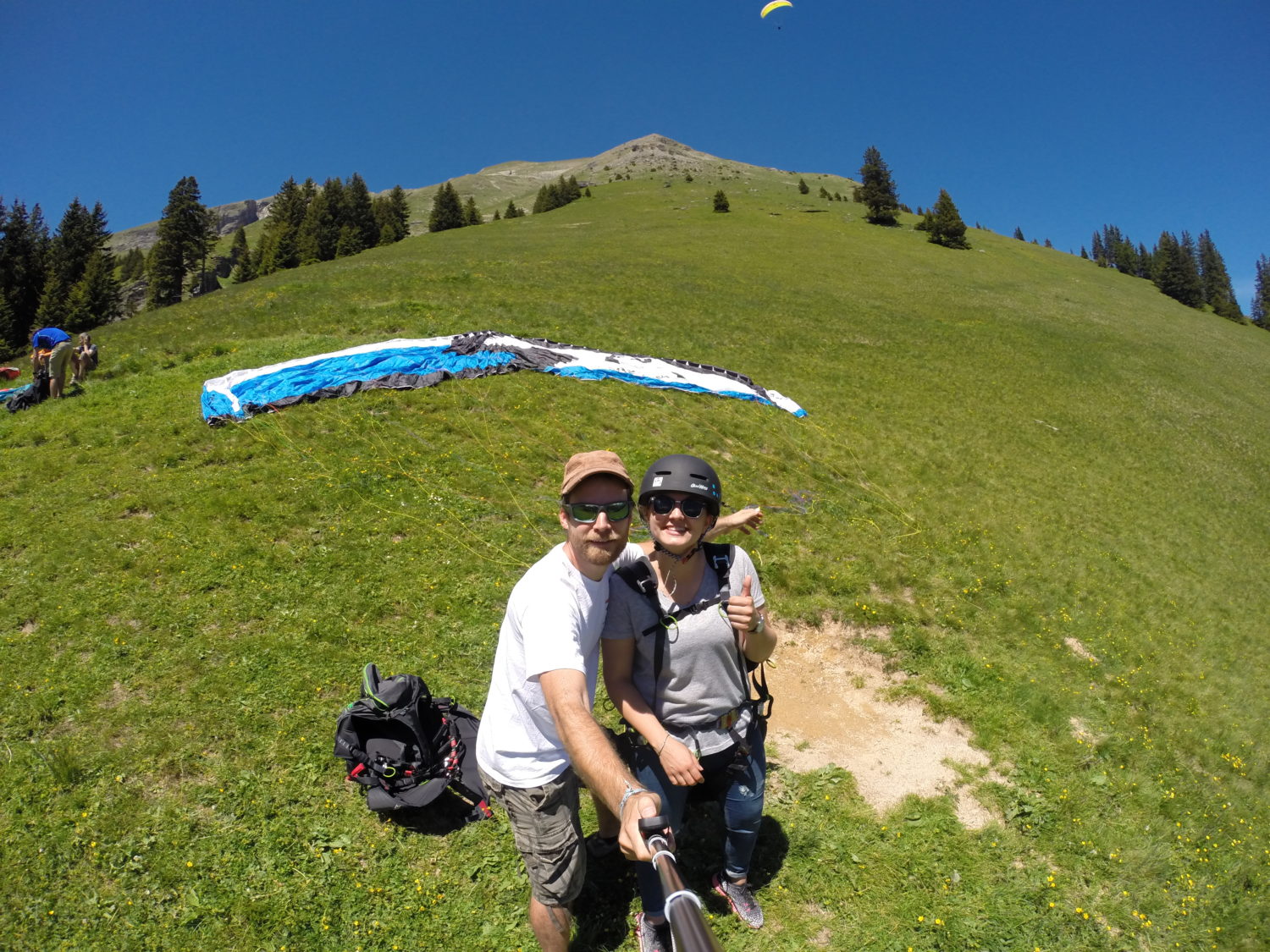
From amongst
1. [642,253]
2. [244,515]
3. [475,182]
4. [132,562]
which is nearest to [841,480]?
[244,515]

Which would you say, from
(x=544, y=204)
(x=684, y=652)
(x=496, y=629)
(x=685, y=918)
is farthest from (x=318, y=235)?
(x=685, y=918)

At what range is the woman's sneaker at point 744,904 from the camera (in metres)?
4.72

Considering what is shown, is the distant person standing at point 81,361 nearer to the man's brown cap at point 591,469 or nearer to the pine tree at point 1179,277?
the man's brown cap at point 591,469

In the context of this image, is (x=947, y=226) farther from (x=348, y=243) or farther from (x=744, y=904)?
(x=744, y=904)

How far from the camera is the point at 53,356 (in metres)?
13.3

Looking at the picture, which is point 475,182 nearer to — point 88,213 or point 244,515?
point 88,213

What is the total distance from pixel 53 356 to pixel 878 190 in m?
77.6

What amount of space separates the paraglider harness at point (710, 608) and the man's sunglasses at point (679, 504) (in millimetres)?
307

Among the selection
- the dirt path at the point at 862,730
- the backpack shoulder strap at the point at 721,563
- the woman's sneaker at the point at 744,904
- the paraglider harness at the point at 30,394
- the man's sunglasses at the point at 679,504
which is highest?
the paraglider harness at the point at 30,394

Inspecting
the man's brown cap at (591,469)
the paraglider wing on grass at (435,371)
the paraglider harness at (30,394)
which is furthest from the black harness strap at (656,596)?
the paraglider harness at (30,394)

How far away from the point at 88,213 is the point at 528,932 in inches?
3025

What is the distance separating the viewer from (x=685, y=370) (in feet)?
60.8

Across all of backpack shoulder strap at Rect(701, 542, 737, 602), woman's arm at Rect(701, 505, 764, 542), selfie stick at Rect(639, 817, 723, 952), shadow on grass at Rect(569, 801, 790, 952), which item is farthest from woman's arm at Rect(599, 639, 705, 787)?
selfie stick at Rect(639, 817, 723, 952)

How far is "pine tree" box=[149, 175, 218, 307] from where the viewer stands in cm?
5622
